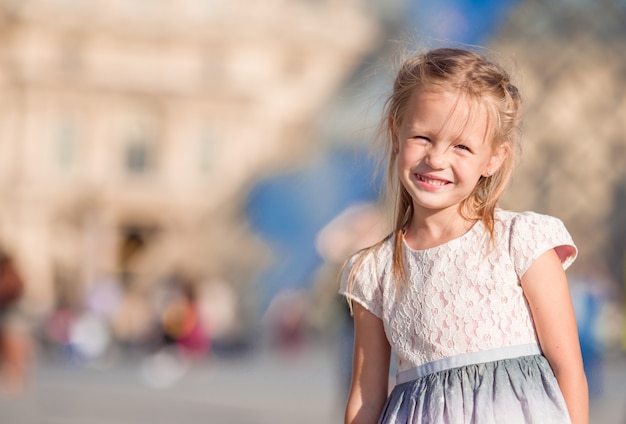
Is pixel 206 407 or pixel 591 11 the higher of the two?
pixel 591 11

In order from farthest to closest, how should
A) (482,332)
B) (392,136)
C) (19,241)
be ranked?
(19,241) → (392,136) → (482,332)

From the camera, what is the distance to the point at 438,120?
6.95 ft

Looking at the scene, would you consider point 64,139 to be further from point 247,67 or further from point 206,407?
point 206,407

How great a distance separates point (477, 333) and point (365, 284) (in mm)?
253

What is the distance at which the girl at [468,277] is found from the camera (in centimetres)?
207

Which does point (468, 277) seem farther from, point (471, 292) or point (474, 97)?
point (474, 97)

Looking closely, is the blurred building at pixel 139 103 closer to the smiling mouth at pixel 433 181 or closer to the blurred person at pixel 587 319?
the blurred person at pixel 587 319

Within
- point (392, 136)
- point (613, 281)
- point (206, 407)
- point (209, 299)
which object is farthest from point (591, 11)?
point (392, 136)

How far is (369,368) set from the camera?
2279mm

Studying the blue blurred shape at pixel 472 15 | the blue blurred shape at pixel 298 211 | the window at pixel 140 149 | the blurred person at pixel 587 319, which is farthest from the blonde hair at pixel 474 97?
the window at pixel 140 149

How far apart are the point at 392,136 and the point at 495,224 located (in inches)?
10.5

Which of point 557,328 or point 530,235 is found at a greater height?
point 530,235

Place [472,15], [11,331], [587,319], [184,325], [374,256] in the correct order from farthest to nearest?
1. [184,325]
2. [472,15]
3. [11,331]
4. [587,319]
5. [374,256]

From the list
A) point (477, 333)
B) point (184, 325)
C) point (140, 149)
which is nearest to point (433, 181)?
point (477, 333)
